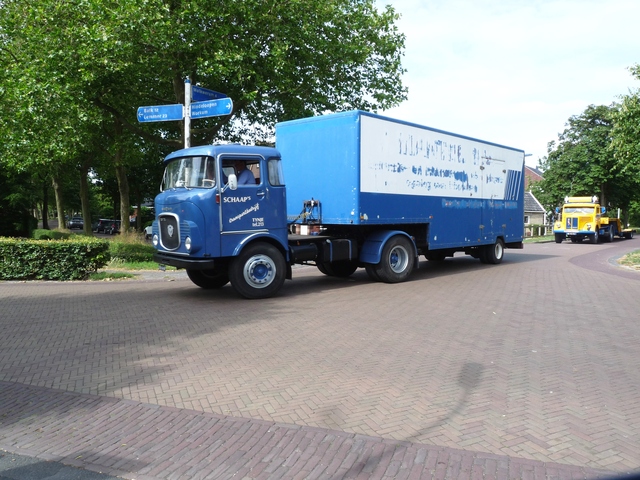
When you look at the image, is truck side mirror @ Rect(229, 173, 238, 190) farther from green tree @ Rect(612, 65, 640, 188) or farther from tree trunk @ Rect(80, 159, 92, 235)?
tree trunk @ Rect(80, 159, 92, 235)

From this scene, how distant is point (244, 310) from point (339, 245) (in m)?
3.29

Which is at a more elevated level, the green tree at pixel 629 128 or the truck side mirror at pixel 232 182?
the green tree at pixel 629 128

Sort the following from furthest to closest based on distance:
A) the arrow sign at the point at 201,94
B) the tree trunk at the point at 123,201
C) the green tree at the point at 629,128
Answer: the tree trunk at the point at 123,201
the green tree at the point at 629,128
the arrow sign at the point at 201,94

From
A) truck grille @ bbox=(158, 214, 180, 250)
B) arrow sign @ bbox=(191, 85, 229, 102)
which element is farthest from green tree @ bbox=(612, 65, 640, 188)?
truck grille @ bbox=(158, 214, 180, 250)

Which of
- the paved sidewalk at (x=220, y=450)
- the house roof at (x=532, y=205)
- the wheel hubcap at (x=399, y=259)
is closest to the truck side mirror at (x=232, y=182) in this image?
the wheel hubcap at (x=399, y=259)

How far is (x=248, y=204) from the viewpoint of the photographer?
9828 mm

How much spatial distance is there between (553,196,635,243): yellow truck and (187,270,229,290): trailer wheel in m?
26.2

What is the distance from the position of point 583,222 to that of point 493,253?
58.6 feet

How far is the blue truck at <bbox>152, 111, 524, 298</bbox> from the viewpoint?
9.62 m

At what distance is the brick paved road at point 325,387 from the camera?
12.1 ft

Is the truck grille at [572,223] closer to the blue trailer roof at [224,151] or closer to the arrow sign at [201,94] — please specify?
the arrow sign at [201,94]

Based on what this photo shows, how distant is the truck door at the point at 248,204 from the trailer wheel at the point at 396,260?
2820mm

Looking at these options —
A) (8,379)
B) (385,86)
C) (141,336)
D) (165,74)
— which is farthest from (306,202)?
(385,86)

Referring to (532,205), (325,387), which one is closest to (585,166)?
(532,205)
